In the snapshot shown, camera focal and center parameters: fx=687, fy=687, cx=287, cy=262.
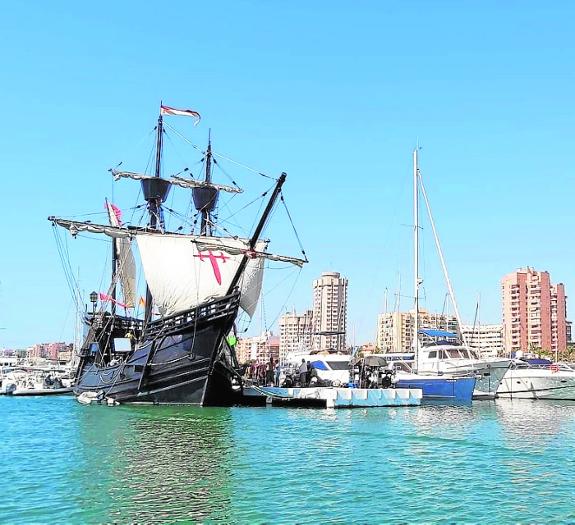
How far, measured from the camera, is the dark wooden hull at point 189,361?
40469 millimetres

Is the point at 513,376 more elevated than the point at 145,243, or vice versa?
the point at 145,243

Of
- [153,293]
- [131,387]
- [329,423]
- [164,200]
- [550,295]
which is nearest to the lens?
[329,423]

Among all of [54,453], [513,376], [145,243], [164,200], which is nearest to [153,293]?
[145,243]

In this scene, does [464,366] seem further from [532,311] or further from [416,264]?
[532,311]

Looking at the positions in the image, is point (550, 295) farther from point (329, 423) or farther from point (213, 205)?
point (329, 423)

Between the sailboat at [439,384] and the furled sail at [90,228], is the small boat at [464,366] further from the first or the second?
the furled sail at [90,228]

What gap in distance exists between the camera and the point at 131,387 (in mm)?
42531

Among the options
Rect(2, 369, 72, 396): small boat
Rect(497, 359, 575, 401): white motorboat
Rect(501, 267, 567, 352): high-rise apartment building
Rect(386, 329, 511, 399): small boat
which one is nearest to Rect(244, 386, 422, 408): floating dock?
Rect(386, 329, 511, 399): small boat

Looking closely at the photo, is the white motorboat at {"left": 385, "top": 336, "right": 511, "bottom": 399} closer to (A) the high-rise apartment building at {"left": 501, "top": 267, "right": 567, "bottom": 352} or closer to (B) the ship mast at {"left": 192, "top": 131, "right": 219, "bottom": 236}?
(B) the ship mast at {"left": 192, "top": 131, "right": 219, "bottom": 236}

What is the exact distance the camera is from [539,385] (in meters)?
53.6

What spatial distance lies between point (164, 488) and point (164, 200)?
43500mm

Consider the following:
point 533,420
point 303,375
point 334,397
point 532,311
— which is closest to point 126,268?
point 303,375

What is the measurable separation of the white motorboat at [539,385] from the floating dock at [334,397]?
14274 millimetres

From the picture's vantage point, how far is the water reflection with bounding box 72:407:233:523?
14344mm
